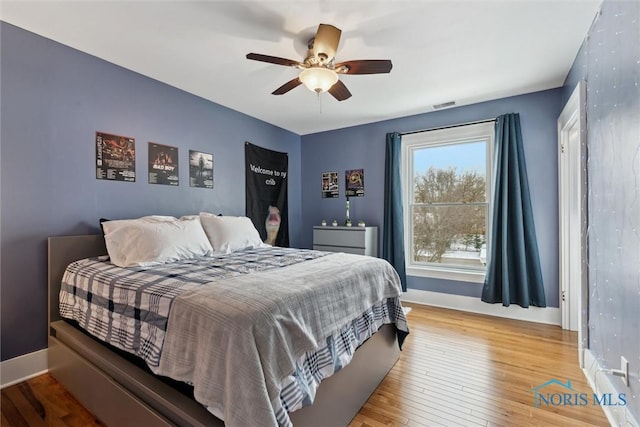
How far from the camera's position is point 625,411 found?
57.2 inches

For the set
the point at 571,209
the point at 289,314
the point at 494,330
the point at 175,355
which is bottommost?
the point at 494,330

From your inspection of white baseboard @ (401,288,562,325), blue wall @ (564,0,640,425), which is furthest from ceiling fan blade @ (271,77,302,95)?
white baseboard @ (401,288,562,325)

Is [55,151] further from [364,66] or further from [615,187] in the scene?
[615,187]

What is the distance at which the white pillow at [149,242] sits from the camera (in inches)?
80.3

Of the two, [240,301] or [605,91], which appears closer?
[240,301]

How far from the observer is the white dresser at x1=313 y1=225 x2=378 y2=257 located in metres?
3.86

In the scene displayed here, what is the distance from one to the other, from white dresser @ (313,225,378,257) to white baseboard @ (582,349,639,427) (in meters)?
2.29

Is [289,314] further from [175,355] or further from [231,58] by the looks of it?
[231,58]

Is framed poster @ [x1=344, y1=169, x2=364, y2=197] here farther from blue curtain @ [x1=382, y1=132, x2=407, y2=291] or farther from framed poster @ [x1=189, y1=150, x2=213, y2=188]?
framed poster @ [x1=189, y1=150, x2=213, y2=188]

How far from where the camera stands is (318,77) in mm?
2047

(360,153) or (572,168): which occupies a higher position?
(360,153)

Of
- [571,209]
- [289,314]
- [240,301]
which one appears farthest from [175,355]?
[571,209]

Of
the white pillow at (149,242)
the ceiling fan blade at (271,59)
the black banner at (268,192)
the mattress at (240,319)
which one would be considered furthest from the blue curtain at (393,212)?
the white pillow at (149,242)

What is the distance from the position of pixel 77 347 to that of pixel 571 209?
4278mm
